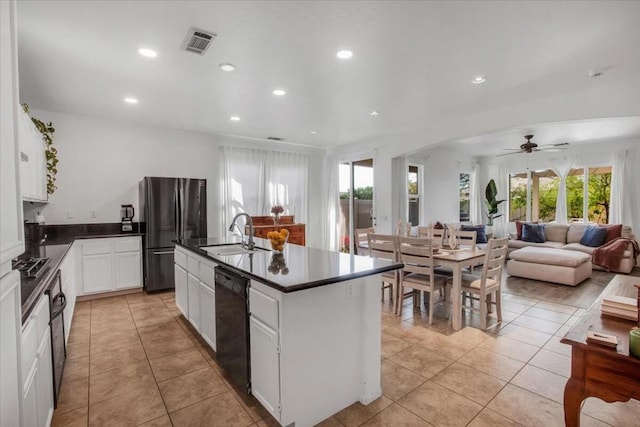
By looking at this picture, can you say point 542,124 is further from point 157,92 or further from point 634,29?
point 157,92

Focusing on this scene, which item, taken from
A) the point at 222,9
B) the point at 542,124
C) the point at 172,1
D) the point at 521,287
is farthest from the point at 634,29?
the point at 521,287

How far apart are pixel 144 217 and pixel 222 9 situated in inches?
141

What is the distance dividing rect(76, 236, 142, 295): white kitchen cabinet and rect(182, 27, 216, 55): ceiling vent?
10.4ft

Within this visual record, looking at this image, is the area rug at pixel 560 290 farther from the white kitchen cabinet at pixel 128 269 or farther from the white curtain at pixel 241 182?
the white kitchen cabinet at pixel 128 269

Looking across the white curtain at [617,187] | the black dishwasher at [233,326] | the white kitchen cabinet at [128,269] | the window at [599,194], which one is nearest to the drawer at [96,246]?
the white kitchen cabinet at [128,269]

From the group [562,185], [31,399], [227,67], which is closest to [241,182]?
[227,67]

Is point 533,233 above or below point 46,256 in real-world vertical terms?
below

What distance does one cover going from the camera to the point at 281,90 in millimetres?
3668

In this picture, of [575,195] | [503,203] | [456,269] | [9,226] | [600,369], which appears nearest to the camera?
[9,226]

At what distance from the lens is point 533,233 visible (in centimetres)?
716

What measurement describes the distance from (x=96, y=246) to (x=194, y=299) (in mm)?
2337

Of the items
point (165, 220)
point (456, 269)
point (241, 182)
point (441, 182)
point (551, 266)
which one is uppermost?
point (441, 182)

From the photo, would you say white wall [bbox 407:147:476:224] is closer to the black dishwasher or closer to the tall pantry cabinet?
the black dishwasher

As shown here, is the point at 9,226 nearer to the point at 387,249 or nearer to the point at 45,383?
the point at 45,383
